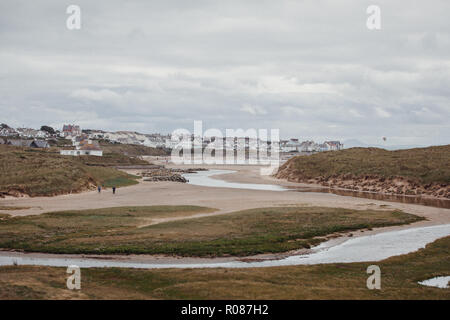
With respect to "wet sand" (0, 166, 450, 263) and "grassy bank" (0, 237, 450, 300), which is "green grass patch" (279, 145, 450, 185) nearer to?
"wet sand" (0, 166, 450, 263)

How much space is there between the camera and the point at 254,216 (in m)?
51.9

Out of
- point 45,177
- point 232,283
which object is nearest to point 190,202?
point 45,177

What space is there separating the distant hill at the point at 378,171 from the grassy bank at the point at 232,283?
64999 millimetres

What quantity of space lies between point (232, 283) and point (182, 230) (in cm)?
1867

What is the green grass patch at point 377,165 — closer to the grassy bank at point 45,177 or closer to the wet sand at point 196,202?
the wet sand at point 196,202

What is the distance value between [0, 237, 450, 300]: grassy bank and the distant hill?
6500 centimetres

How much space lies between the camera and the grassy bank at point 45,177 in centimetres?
7656

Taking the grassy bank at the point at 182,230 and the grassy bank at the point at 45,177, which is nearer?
the grassy bank at the point at 182,230

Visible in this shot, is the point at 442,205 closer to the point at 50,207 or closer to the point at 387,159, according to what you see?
the point at 387,159

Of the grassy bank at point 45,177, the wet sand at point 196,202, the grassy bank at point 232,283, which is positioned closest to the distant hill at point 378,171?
the wet sand at point 196,202

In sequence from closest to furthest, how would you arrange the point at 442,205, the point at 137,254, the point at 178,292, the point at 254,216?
the point at 178,292
the point at 137,254
the point at 254,216
the point at 442,205

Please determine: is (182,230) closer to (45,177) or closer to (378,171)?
(45,177)
